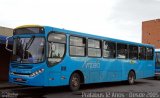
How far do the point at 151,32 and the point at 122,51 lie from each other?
210 feet

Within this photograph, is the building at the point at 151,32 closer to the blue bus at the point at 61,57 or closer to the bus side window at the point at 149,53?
the bus side window at the point at 149,53

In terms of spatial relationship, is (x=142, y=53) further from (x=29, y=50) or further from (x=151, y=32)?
(x=151, y=32)

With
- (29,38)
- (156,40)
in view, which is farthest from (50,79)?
(156,40)

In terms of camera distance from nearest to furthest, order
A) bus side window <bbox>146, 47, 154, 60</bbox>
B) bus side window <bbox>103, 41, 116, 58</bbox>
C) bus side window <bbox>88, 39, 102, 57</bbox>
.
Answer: bus side window <bbox>88, 39, 102, 57</bbox>
bus side window <bbox>103, 41, 116, 58</bbox>
bus side window <bbox>146, 47, 154, 60</bbox>

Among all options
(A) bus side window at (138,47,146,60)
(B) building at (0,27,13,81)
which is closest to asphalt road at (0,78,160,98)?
(B) building at (0,27,13,81)

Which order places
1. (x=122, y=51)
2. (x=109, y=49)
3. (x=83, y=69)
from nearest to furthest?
1. (x=83, y=69)
2. (x=109, y=49)
3. (x=122, y=51)

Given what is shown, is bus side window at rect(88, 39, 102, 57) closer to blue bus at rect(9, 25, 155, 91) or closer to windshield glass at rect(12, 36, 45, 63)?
blue bus at rect(9, 25, 155, 91)

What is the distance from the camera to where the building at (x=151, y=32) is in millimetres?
80656

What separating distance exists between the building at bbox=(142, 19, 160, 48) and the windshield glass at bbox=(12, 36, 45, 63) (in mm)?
67178

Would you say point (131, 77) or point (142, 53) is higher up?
point (142, 53)

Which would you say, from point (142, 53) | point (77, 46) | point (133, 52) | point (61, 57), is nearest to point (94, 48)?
point (77, 46)

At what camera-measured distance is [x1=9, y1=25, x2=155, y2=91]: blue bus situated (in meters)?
14.1

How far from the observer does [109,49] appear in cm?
1914

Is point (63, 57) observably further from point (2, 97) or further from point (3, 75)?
point (3, 75)
